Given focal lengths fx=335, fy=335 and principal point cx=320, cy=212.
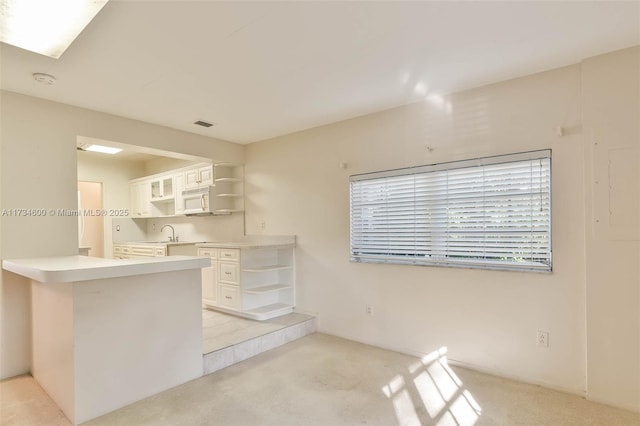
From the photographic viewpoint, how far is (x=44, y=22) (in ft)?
6.04

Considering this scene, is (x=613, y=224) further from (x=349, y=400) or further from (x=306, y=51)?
(x=306, y=51)

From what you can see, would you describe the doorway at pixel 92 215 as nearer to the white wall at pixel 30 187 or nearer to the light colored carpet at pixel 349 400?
the white wall at pixel 30 187

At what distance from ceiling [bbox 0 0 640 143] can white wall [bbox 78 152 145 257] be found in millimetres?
3221

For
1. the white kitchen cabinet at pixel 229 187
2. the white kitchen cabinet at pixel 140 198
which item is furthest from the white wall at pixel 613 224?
the white kitchen cabinet at pixel 140 198

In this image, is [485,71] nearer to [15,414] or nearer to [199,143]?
[199,143]

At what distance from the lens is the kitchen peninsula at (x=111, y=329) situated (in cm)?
224

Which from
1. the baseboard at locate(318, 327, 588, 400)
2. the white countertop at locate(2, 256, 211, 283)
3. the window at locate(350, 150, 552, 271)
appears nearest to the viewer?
the white countertop at locate(2, 256, 211, 283)

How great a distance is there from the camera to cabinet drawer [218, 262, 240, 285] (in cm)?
407

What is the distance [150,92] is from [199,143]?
139 centimetres

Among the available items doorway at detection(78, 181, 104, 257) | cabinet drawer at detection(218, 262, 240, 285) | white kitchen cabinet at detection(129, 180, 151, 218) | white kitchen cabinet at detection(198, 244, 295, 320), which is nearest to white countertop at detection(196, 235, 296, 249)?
white kitchen cabinet at detection(198, 244, 295, 320)

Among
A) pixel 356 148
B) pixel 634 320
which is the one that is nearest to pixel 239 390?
pixel 356 148

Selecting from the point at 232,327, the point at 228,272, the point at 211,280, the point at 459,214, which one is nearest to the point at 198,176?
the point at 211,280

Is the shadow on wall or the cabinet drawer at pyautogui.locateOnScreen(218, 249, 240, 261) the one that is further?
the cabinet drawer at pyautogui.locateOnScreen(218, 249, 240, 261)

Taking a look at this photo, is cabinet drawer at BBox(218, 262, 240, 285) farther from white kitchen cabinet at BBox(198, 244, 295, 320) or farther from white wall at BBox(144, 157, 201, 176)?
white wall at BBox(144, 157, 201, 176)
